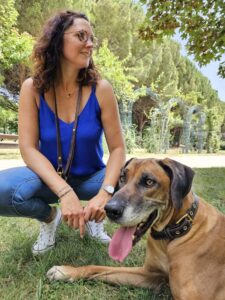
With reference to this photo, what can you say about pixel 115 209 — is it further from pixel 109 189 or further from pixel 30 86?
pixel 30 86

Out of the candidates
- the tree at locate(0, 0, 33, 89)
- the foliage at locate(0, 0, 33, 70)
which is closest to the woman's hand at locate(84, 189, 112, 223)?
the tree at locate(0, 0, 33, 89)

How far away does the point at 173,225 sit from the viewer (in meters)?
2.52

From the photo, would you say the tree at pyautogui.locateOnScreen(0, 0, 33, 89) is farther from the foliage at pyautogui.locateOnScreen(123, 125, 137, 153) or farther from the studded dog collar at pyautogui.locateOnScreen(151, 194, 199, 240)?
the studded dog collar at pyautogui.locateOnScreen(151, 194, 199, 240)

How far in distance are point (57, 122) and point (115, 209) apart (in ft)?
3.60

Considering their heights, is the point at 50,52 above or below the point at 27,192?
above

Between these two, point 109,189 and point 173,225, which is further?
point 109,189

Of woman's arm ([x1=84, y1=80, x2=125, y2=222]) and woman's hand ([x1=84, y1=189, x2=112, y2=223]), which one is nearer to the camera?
woman's hand ([x1=84, y1=189, x2=112, y2=223])

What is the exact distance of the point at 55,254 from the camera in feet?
10.5

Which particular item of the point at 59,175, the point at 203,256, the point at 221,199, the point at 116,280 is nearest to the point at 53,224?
the point at 59,175

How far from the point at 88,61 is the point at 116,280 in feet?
5.56

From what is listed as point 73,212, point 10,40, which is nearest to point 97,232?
point 73,212

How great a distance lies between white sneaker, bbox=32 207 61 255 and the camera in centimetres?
326

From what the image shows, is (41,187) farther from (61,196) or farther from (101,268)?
(101,268)

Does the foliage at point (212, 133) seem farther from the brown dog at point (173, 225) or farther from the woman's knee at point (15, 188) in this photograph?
the brown dog at point (173, 225)
